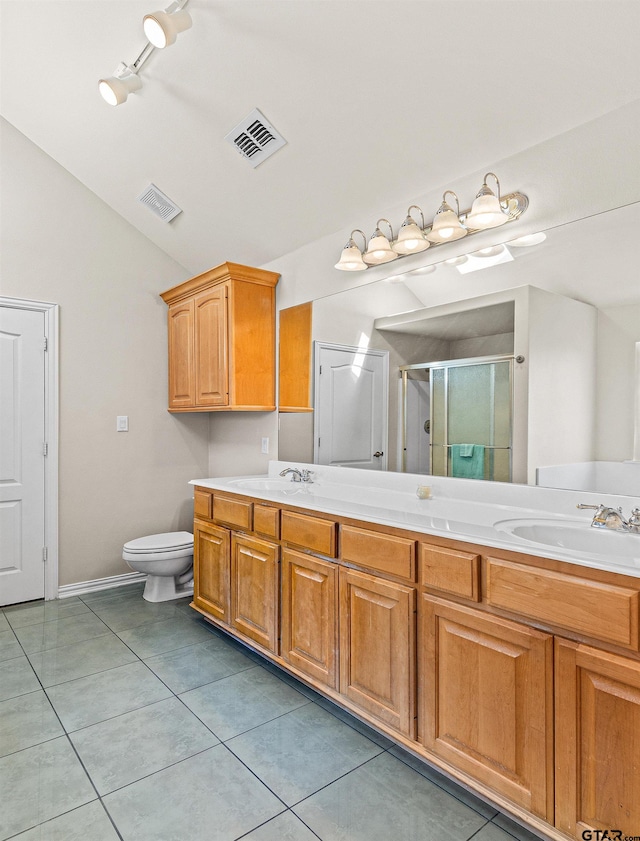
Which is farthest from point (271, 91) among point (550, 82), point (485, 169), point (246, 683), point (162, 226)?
point (246, 683)

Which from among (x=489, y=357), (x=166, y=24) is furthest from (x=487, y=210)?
(x=166, y=24)

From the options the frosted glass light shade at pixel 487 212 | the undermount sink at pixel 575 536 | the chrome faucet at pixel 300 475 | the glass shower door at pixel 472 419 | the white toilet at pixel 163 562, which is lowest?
the white toilet at pixel 163 562

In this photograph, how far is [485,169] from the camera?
209 centimetres

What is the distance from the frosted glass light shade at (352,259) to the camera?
261 centimetres

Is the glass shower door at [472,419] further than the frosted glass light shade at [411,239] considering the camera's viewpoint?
No

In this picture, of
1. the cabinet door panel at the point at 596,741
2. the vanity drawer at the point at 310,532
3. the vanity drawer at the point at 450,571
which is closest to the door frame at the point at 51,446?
the vanity drawer at the point at 310,532

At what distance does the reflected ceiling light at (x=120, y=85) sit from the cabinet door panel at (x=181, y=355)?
1.37 metres

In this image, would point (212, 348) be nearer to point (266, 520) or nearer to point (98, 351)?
point (98, 351)

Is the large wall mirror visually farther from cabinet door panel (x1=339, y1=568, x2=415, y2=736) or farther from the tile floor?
the tile floor

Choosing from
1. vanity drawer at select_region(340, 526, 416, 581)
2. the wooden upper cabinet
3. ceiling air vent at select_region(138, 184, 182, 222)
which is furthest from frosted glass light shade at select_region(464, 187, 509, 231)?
ceiling air vent at select_region(138, 184, 182, 222)

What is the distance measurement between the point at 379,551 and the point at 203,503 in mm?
1444

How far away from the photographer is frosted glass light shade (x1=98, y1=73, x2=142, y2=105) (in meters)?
2.41

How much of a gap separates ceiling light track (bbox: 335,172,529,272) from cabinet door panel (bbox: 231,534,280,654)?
4.89ft

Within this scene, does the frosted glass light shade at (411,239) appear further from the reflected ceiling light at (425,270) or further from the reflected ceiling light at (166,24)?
the reflected ceiling light at (166,24)
